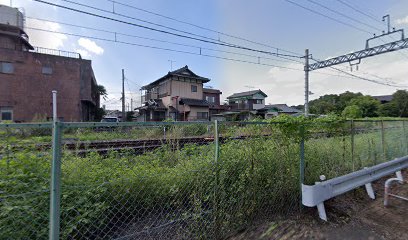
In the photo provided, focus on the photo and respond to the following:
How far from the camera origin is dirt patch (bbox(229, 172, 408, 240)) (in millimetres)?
2994

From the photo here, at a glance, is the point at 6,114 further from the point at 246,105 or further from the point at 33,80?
the point at 246,105

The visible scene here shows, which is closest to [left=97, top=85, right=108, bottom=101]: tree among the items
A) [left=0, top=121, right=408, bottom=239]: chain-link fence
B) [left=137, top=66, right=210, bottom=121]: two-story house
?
[left=137, top=66, right=210, bottom=121]: two-story house

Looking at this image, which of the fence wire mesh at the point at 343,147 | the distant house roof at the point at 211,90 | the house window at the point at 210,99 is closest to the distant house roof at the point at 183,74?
the distant house roof at the point at 211,90

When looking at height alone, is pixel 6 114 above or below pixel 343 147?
above

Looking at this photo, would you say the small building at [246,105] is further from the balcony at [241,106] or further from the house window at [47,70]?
the house window at [47,70]

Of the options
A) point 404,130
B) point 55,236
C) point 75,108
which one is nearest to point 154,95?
point 75,108

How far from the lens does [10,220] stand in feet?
6.47

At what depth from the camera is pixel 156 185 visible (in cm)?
297

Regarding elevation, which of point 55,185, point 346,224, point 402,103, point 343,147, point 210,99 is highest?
point 210,99

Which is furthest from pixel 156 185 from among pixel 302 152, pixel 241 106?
pixel 241 106

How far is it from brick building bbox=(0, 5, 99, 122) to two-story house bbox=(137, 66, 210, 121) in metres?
10.3

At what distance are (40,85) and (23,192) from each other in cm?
2629

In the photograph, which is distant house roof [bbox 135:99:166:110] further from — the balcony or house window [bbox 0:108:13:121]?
house window [bbox 0:108:13:121]

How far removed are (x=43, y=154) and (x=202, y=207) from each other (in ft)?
6.66
